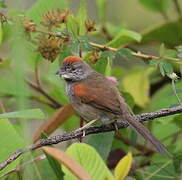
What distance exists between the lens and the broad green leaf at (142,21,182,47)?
493cm

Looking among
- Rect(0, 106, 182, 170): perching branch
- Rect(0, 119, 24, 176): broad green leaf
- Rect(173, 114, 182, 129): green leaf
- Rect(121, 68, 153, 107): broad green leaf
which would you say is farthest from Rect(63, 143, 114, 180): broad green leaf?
Rect(121, 68, 153, 107): broad green leaf

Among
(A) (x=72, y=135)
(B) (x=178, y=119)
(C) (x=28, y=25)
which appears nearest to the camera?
(A) (x=72, y=135)

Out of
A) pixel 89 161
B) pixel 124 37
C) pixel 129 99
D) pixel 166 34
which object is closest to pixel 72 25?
pixel 124 37

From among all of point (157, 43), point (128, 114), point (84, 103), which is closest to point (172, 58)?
point (128, 114)

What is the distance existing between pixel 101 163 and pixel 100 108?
148 cm

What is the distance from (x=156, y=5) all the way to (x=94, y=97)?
4.79 feet

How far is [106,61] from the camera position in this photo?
12.2 ft

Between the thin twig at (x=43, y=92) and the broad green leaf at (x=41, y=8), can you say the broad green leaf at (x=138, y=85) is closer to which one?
the thin twig at (x=43, y=92)

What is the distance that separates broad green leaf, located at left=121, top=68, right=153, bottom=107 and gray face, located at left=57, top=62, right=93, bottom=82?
44 cm

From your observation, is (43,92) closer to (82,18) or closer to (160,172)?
(82,18)

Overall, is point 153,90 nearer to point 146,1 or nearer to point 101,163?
point 146,1

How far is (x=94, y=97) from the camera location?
4.03 meters

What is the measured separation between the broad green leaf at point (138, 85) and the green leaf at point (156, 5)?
568 millimetres

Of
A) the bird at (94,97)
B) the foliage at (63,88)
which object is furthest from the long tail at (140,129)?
the foliage at (63,88)
